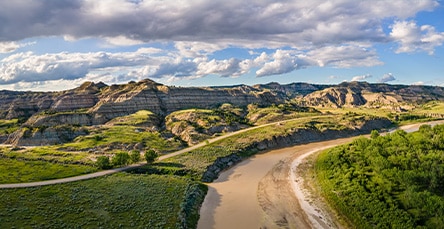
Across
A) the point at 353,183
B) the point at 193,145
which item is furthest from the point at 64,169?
the point at 353,183

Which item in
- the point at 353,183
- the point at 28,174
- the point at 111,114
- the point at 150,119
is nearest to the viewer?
the point at 353,183

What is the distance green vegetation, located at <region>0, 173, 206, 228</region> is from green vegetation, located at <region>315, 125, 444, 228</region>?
25.4 meters

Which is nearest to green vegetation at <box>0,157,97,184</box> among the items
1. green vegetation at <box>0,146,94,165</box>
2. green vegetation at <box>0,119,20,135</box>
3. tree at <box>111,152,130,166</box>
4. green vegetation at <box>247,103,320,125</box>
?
green vegetation at <box>0,146,94,165</box>

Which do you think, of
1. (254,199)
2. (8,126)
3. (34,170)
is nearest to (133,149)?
(34,170)

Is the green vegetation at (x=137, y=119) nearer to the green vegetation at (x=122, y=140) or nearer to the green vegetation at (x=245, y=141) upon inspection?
the green vegetation at (x=122, y=140)

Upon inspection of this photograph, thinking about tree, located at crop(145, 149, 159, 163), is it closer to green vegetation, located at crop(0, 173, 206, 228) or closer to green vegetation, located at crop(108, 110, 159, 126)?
green vegetation, located at crop(0, 173, 206, 228)

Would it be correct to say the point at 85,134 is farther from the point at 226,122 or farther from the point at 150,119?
the point at 226,122

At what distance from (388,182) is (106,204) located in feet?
159

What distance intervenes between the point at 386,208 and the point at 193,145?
68773 millimetres

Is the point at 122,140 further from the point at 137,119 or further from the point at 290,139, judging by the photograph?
the point at 290,139

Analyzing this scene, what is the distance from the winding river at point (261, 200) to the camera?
51.4 metres

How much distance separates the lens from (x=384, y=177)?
211ft

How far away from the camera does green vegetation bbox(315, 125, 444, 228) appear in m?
48.3

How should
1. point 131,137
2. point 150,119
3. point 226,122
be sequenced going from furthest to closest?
point 150,119 → point 226,122 → point 131,137
